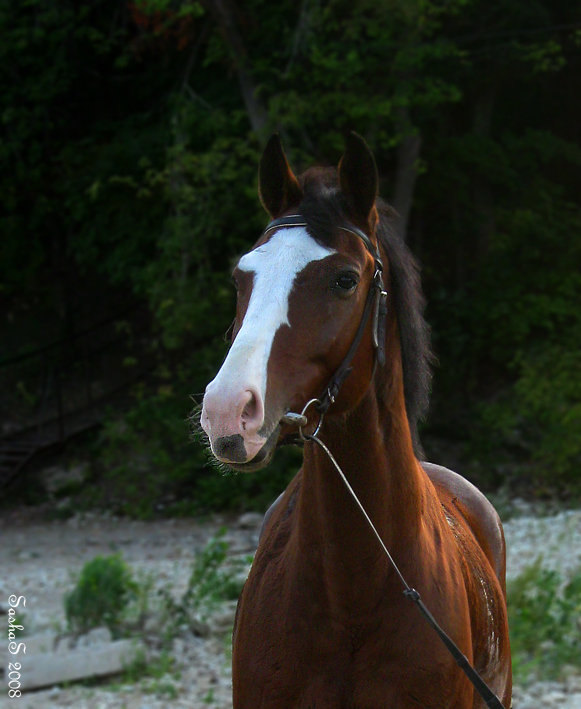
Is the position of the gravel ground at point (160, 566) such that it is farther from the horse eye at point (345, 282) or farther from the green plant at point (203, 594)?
the horse eye at point (345, 282)

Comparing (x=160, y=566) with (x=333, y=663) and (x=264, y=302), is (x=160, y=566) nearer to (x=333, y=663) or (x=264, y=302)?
(x=333, y=663)

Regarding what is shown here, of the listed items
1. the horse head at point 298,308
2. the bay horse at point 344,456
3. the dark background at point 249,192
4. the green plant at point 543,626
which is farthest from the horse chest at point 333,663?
the dark background at point 249,192

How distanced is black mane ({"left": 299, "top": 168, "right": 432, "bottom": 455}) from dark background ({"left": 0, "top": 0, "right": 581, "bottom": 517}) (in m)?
8.23

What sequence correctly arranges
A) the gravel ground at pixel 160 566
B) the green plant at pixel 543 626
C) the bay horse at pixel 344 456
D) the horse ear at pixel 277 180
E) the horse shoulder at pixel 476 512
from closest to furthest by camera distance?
the bay horse at pixel 344 456 < the horse ear at pixel 277 180 < the horse shoulder at pixel 476 512 < the gravel ground at pixel 160 566 < the green plant at pixel 543 626

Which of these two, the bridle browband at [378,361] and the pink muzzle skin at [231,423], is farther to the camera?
the bridle browband at [378,361]

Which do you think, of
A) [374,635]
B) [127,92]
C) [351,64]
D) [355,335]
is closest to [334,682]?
[374,635]

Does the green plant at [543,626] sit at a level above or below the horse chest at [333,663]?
above

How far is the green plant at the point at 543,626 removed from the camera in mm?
5258

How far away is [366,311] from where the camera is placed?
2289 millimetres

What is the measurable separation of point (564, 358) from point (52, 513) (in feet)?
24.2

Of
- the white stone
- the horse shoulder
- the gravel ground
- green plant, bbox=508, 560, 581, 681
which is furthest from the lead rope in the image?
the white stone

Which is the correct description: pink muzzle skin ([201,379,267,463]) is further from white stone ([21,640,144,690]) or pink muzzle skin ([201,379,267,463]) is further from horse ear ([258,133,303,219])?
white stone ([21,640,144,690])

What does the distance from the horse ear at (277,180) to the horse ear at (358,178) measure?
14cm

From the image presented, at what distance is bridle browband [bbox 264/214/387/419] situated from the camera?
2199mm
